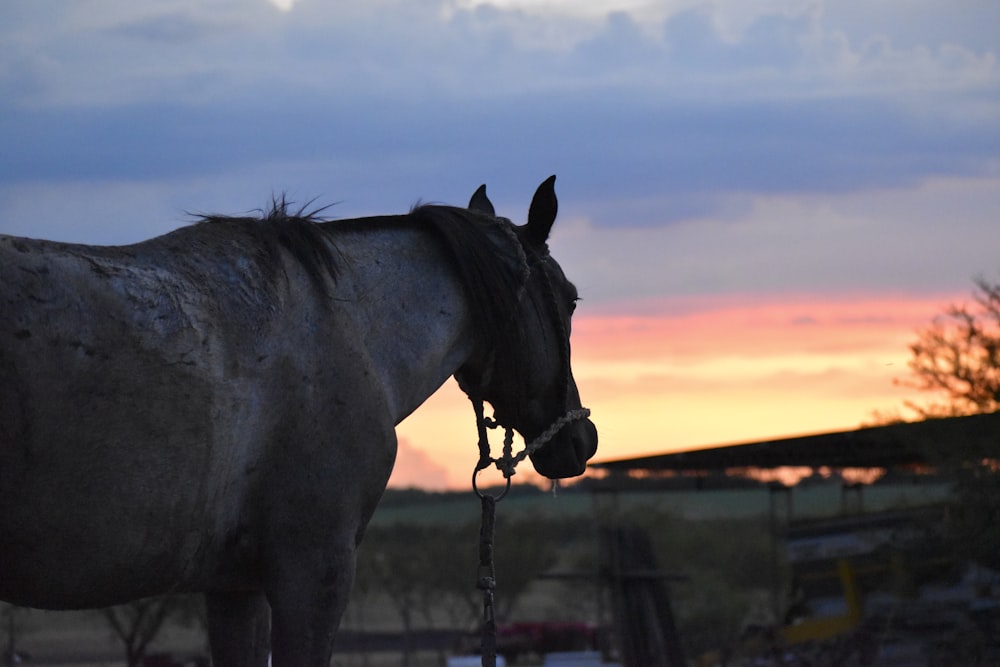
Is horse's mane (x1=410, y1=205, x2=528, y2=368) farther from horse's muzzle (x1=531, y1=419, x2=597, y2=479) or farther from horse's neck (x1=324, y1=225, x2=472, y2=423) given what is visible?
horse's muzzle (x1=531, y1=419, x2=597, y2=479)

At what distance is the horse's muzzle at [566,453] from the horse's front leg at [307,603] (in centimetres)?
98

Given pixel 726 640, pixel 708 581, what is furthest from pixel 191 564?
pixel 708 581

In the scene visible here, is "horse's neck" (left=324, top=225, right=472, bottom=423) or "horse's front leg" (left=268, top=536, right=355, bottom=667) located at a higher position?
"horse's neck" (left=324, top=225, right=472, bottom=423)

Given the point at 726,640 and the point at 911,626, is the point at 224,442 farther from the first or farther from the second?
the point at 726,640

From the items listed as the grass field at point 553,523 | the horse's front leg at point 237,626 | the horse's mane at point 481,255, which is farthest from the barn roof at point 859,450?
the horse's front leg at point 237,626

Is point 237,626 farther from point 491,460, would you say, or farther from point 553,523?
point 553,523

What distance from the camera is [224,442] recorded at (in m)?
2.62

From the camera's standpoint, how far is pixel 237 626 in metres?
3.05

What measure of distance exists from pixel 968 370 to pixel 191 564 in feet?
53.6

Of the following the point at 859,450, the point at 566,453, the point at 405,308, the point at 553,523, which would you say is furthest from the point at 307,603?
the point at 553,523

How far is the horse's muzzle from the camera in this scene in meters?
3.60

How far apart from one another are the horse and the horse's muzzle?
353 millimetres

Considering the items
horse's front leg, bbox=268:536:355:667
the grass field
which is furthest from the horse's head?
the grass field

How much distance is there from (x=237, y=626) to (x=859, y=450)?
684 inches
